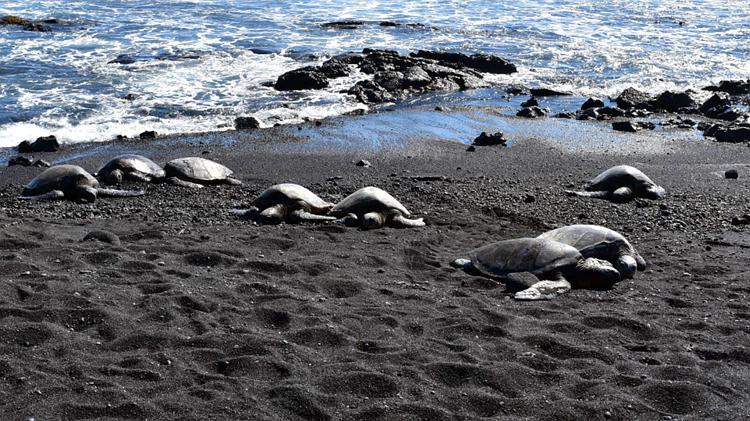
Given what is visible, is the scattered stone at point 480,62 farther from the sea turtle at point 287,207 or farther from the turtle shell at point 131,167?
the sea turtle at point 287,207

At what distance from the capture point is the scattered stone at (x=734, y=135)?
12484 millimetres

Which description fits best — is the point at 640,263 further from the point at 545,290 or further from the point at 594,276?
the point at 545,290

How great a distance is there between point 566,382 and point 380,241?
320 centimetres

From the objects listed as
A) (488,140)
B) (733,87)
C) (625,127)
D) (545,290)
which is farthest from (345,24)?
(545,290)

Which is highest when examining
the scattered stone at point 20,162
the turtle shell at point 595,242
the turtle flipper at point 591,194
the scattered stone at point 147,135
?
the turtle shell at point 595,242

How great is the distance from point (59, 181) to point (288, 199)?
2676mm

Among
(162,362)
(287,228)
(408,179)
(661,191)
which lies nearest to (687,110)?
(661,191)

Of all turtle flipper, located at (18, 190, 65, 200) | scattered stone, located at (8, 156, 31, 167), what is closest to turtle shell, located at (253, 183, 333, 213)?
turtle flipper, located at (18, 190, 65, 200)

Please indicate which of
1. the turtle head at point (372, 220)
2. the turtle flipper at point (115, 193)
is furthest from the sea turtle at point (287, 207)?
the turtle flipper at point (115, 193)

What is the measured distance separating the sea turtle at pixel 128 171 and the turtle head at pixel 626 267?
5.54 meters

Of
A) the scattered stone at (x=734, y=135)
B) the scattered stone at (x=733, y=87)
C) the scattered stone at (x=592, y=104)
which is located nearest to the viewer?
the scattered stone at (x=734, y=135)

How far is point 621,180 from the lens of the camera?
9.34 metres

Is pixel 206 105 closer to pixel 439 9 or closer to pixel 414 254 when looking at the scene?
pixel 414 254

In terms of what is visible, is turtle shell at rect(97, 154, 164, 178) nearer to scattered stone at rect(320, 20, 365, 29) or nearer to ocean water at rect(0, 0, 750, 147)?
ocean water at rect(0, 0, 750, 147)
